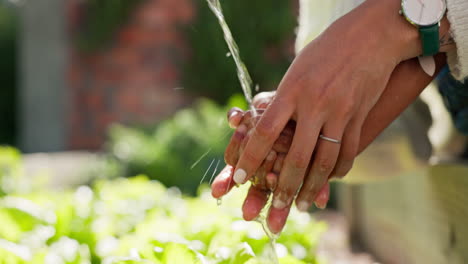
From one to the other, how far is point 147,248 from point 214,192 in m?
0.19

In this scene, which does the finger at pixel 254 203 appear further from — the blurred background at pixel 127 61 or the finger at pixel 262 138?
the blurred background at pixel 127 61

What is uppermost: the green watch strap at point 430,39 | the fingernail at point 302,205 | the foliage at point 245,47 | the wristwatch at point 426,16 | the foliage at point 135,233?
the wristwatch at point 426,16

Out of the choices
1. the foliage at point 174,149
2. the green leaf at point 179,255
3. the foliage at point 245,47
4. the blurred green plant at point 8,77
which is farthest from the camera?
the blurred green plant at point 8,77

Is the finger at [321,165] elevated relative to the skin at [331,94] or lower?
lower

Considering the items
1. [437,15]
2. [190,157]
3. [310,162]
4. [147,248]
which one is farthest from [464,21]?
[190,157]

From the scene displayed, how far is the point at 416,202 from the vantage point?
2.34 metres

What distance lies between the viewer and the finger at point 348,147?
110 cm

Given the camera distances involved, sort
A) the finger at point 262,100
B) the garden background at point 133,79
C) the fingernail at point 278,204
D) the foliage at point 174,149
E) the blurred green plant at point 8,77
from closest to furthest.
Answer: the fingernail at point 278,204
the finger at point 262,100
the foliage at point 174,149
the garden background at point 133,79
the blurred green plant at point 8,77

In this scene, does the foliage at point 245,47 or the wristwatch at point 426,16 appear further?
the foliage at point 245,47

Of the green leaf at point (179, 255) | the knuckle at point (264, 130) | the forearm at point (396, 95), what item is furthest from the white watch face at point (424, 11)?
the green leaf at point (179, 255)

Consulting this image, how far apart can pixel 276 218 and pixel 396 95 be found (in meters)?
0.33

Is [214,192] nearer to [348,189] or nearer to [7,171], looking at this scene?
[7,171]

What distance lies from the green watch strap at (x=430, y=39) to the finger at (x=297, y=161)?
0.26 m

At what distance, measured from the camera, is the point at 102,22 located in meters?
6.93
